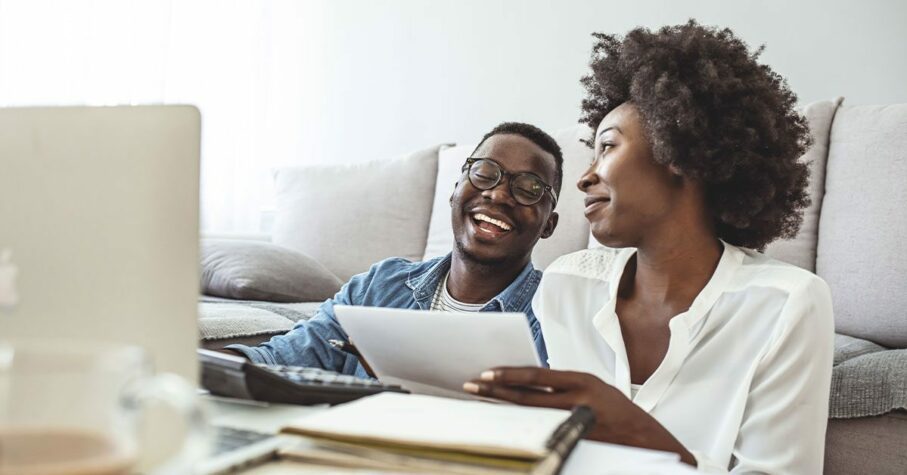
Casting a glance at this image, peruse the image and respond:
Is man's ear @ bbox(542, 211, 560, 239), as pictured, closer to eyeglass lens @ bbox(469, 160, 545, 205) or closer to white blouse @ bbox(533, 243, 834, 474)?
eyeglass lens @ bbox(469, 160, 545, 205)

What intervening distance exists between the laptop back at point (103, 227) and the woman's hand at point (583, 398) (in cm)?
31

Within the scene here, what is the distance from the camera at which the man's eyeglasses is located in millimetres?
1505

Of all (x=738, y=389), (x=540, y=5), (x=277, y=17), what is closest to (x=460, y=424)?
(x=738, y=389)

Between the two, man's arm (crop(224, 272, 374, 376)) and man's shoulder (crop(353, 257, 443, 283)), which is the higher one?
man's shoulder (crop(353, 257, 443, 283))

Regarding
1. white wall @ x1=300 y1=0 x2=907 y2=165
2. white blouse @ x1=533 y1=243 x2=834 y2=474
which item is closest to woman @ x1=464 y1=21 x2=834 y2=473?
white blouse @ x1=533 y1=243 x2=834 y2=474

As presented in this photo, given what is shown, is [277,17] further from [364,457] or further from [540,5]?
[364,457]

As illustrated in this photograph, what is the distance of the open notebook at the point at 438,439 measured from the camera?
0.48 metres

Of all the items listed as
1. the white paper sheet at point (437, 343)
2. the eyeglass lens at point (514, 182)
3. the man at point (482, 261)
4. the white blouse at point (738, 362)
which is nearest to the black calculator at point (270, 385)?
the white paper sheet at point (437, 343)

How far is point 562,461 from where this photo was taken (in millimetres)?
496

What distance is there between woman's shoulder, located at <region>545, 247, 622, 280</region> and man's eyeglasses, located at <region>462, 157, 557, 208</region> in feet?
0.59

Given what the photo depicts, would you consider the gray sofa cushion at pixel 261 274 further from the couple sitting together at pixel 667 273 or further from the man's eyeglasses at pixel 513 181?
the man's eyeglasses at pixel 513 181

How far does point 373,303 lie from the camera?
1.57 meters

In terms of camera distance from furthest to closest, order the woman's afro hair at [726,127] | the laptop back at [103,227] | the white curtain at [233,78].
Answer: the white curtain at [233,78]
the woman's afro hair at [726,127]
the laptop back at [103,227]

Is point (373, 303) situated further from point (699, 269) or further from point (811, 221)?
point (811, 221)
